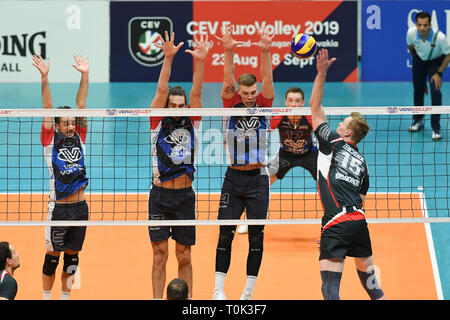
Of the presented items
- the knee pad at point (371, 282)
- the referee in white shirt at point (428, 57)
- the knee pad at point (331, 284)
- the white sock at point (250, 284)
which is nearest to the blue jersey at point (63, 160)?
the white sock at point (250, 284)

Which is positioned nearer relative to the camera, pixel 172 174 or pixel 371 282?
pixel 371 282

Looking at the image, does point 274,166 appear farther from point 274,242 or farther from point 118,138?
point 118,138

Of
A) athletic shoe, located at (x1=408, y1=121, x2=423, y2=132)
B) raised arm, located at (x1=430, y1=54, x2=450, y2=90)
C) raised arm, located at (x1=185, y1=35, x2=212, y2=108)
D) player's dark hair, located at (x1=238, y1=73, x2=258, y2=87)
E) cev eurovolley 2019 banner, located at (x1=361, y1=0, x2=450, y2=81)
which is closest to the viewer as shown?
raised arm, located at (x1=185, y1=35, x2=212, y2=108)

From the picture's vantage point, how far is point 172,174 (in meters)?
7.96

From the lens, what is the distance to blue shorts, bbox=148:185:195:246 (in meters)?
7.98

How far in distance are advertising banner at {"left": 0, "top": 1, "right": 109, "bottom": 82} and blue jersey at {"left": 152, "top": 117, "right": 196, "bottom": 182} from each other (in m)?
11.8

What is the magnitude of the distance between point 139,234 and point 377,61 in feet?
36.1

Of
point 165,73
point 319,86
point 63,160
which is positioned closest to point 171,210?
point 63,160

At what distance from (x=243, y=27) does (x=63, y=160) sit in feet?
38.2

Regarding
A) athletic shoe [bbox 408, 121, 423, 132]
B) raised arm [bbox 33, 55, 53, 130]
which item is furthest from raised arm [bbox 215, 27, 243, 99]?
athletic shoe [bbox 408, 121, 423, 132]

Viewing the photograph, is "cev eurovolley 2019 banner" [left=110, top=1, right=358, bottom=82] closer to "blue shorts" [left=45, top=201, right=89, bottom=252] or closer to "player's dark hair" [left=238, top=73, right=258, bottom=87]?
"player's dark hair" [left=238, top=73, right=258, bottom=87]

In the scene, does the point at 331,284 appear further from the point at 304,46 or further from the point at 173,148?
the point at 304,46

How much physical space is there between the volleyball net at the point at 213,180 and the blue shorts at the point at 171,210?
105 millimetres
